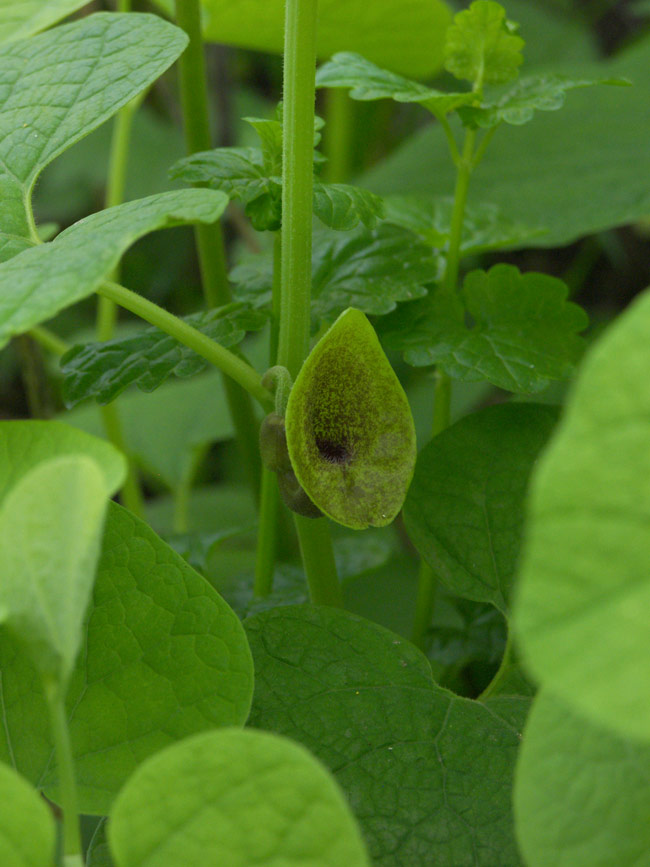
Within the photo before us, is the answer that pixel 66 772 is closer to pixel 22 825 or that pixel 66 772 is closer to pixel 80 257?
pixel 22 825

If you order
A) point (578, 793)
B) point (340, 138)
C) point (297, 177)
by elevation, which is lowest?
point (340, 138)

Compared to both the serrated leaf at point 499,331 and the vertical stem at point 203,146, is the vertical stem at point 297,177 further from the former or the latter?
the vertical stem at point 203,146

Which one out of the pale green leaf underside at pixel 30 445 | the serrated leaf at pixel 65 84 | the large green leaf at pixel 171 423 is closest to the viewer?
the pale green leaf underside at pixel 30 445

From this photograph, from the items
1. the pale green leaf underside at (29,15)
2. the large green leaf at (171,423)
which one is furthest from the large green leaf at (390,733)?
the large green leaf at (171,423)

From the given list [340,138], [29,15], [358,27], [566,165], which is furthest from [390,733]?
[340,138]

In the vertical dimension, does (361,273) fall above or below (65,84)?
below

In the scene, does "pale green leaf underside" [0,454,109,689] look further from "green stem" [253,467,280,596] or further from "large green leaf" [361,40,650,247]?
"large green leaf" [361,40,650,247]
